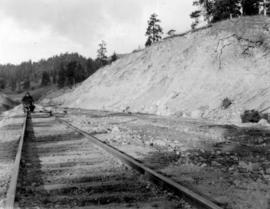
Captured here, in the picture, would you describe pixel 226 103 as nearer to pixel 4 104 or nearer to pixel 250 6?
pixel 250 6

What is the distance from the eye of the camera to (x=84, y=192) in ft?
19.9

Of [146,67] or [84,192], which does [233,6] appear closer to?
[146,67]

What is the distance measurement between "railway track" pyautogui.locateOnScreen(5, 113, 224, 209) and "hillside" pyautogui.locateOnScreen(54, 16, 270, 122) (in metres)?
15.2

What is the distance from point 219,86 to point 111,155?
69.6ft

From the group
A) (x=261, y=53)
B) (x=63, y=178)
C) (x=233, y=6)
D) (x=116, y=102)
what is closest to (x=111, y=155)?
(x=63, y=178)

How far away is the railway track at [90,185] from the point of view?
536cm

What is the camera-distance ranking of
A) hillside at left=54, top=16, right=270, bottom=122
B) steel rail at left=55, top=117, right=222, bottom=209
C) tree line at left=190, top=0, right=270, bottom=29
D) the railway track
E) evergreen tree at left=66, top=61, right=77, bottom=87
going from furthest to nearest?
evergreen tree at left=66, top=61, right=77, bottom=87, tree line at left=190, top=0, right=270, bottom=29, hillside at left=54, top=16, right=270, bottom=122, the railway track, steel rail at left=55, top=117, right=222, bottom=209

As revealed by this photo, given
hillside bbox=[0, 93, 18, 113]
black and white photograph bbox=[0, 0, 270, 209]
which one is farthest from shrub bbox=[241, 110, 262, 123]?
hillside bbox=[0, 93, 18, 113]

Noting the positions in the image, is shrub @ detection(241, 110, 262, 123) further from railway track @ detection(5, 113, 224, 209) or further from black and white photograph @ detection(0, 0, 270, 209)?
railway track @ detection(5, 113, 224, 209)

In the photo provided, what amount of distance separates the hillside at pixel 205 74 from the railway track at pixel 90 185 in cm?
1518

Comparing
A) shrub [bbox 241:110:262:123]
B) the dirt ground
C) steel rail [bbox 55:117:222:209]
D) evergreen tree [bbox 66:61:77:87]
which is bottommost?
the dirt ground

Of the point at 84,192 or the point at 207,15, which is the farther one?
the point at 207,15

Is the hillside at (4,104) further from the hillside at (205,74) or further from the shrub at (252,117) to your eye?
the shrub at (252,117)

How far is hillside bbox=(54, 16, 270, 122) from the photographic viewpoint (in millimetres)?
26281
